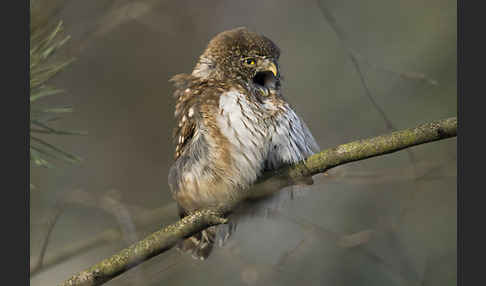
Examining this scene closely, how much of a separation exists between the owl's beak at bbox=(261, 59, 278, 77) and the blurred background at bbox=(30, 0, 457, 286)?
59 cm

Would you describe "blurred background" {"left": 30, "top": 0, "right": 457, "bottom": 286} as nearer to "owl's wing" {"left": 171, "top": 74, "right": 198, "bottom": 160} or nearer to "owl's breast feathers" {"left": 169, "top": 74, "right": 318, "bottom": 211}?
"owl's breast feathers" {"left": 169, "top": 74, "right": 318, "bottom": 211}

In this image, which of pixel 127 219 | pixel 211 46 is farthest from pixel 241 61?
pixel 127 219

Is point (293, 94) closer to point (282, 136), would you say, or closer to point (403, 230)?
point (403, 230)

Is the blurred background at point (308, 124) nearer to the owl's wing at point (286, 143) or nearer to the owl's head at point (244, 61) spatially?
the owl's wing at point (286, 143)

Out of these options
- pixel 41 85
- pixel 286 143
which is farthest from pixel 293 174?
pixel 41 85

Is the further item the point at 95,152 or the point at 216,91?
the point at 95,152

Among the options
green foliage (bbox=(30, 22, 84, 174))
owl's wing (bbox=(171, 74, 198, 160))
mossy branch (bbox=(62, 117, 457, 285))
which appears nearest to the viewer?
mossy branch (bbox=(62, 117, 457, 285))

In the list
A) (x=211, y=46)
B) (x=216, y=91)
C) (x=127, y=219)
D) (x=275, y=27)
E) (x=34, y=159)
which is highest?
(x=275, y=27)

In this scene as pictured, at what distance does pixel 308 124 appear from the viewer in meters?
6.20

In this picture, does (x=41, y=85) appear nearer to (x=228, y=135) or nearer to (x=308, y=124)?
(x=228, y=135)

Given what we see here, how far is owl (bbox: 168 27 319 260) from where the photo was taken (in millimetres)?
3092

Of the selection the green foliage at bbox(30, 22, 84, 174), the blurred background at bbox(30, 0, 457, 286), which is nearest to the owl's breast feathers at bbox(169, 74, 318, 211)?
the blurred background at bbox(30, 0, 457, 286)

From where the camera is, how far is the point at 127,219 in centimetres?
310

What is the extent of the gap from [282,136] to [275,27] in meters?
4.25
